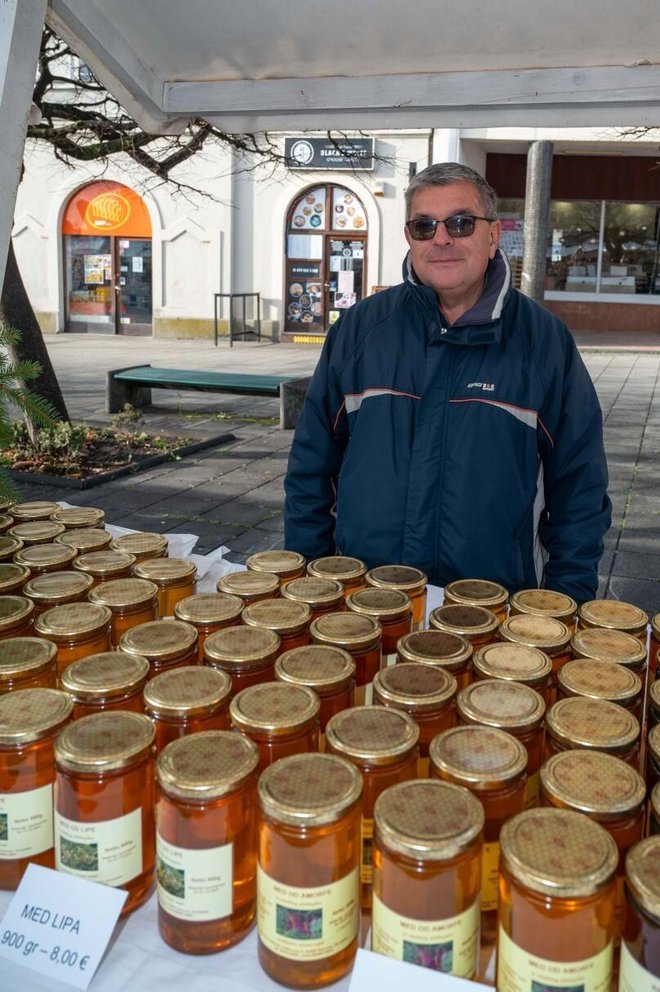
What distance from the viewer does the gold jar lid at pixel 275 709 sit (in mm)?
1240

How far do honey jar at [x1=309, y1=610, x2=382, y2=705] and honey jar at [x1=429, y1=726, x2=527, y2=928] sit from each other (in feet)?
1.20

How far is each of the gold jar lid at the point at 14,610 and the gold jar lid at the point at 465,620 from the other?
755 mm

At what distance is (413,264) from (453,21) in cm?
61

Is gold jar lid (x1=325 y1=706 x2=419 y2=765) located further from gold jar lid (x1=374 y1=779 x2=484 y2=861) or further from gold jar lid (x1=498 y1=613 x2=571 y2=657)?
gold jar lid (x1=498 y1=613 x2=571 y2=657)

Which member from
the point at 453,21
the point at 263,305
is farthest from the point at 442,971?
the point at 263,305

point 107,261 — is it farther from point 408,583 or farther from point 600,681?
point 600,681

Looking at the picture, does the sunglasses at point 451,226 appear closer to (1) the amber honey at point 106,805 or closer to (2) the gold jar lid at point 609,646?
(2) the gold jar lid at point 609,646

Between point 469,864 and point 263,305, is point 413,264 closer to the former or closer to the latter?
point 469,864

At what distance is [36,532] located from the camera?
2.21 meters

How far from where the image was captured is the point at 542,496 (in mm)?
2596

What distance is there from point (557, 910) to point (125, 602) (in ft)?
3.36

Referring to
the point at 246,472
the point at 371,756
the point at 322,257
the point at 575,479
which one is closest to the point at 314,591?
the point at 371,756

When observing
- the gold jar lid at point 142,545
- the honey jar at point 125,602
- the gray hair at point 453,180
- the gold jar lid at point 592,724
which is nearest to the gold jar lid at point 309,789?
the gold jar lid at point 592,724

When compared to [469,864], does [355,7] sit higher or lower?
higher
